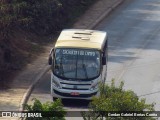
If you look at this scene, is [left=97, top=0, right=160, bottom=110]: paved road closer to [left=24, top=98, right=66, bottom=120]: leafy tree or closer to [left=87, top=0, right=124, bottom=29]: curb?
[left=87, top=0, right=124, bottom=29]: curb

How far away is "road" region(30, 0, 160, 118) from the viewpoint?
32.2m

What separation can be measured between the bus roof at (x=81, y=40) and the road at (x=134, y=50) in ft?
9.36

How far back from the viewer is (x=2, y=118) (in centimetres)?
2658

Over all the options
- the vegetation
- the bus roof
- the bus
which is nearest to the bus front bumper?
the bus

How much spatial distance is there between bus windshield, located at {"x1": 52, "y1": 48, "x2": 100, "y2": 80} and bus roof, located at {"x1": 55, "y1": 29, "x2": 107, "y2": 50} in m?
0.28

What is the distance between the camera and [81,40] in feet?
97.8

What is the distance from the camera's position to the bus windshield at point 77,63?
95.4 feet

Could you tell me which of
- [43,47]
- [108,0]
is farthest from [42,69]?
[108,0]

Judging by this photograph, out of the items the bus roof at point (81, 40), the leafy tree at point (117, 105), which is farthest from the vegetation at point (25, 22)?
the leafy tree at point (117, 105)

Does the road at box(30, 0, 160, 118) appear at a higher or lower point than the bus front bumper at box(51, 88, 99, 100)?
lower

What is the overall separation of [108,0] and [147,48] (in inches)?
546

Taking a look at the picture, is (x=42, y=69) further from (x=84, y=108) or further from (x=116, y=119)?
(x=116, y=119)

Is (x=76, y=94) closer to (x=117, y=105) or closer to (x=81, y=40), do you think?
(x=81, y=40)

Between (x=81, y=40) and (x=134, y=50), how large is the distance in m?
10.7
